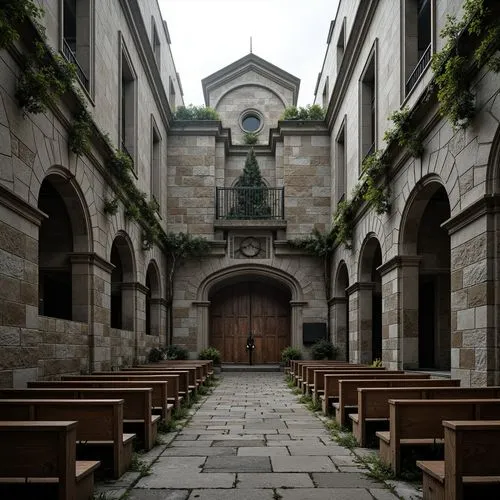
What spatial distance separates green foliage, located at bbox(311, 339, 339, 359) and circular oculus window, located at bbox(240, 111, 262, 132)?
9791mm

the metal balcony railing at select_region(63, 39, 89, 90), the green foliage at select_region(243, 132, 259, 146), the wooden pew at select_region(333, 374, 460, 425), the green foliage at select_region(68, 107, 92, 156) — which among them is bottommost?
the wooden pew at select_region(333, 374, 460, 425)

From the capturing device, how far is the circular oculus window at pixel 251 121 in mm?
23875

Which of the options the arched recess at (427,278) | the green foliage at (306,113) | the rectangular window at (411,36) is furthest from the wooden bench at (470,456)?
the green foliage at (306,113)

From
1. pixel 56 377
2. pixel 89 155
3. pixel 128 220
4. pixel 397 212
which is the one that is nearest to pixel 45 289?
pixel 128 220

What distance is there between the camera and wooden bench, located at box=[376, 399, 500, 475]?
4652 millimetres

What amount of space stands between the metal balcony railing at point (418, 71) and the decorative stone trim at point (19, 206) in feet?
20.8

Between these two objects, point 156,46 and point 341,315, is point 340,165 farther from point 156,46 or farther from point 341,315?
point 156,46

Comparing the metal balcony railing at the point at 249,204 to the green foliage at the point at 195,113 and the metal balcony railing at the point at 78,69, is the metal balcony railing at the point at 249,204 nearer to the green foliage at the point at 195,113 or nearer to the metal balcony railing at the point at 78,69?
the green foliage at the point at 195,113

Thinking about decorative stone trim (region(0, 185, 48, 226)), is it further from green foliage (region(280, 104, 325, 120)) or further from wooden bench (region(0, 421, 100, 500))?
green foliage (region(280, 104, 325, 120))

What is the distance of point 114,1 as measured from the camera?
12078mm

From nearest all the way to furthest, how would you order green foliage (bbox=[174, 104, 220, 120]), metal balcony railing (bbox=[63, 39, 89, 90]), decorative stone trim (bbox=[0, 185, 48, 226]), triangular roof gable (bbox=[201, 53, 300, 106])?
decorative stone trim (bbox=[0, 185, 48, 226]), metal balcony railing (bbox=[63, 39, 89, 90]), green foliage (bbox=[174, 104, 220, 120]), triangular roof gable (bbox=[201, 53, 300, 106])

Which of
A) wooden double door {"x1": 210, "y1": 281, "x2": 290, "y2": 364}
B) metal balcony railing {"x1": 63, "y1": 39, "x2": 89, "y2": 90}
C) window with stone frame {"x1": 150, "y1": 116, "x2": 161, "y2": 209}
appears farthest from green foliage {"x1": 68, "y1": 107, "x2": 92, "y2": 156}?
wooden double door {"x1": 210, "y1": 281, "x2": 290, "y2": 364}

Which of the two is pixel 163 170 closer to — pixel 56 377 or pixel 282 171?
pixel 282 171

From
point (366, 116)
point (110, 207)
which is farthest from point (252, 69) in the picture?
point (110, 207)
